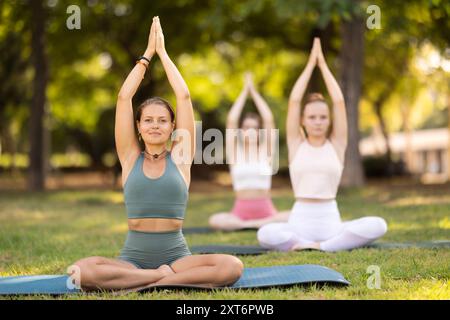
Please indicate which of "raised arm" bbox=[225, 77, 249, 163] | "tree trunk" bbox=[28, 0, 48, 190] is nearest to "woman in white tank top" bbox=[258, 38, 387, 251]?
"raised arm" bbox=[225, 77, 249, 163]

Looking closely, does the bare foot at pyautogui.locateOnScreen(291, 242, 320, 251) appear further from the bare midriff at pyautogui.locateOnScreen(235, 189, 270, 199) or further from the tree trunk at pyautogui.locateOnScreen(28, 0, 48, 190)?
the tree trunk at pyautogui.locateOnScreen(28, 0, 48, 190)

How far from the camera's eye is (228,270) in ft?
14.1

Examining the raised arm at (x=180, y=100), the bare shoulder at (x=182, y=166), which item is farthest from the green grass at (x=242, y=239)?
the raised arm at (x=180, y=100)

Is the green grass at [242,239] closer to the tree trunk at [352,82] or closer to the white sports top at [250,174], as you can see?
the white sports top at [250,174]

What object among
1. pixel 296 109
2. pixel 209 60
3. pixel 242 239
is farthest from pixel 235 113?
pixel 209 60

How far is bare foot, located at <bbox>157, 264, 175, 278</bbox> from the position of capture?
4.35 metres

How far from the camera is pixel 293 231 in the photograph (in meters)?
6.53

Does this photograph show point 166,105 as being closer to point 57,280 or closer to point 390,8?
point 57,280

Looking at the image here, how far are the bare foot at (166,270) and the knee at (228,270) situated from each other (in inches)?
13.5

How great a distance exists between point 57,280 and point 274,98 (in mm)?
21564

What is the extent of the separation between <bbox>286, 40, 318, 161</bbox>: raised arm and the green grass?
1172 millimetres

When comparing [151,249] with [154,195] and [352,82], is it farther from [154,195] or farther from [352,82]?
[352,82]

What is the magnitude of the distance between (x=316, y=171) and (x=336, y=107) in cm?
67
